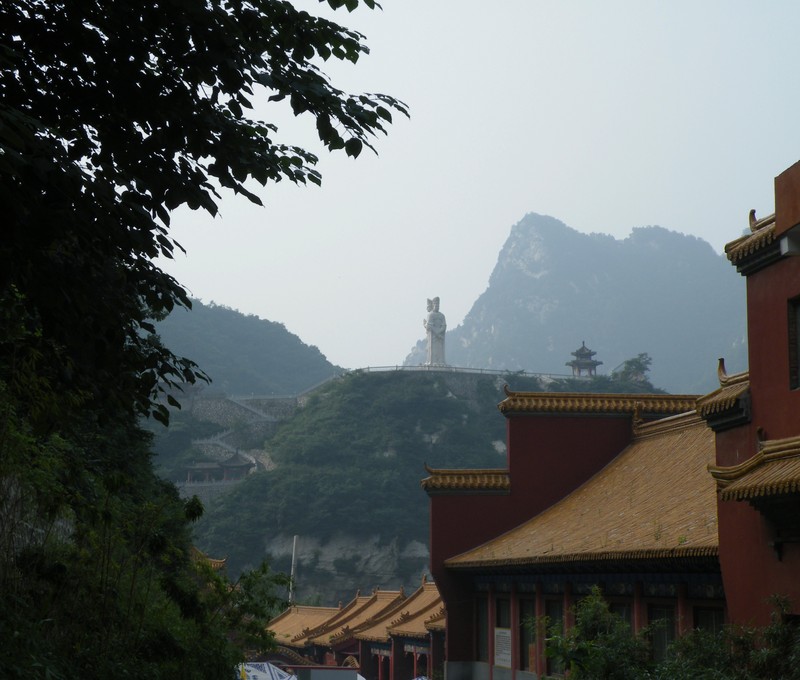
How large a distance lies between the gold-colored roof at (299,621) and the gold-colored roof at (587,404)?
63.7 ft

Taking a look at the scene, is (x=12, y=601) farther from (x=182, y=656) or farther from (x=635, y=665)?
(x=635, y=665)

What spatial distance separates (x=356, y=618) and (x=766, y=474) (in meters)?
31.1

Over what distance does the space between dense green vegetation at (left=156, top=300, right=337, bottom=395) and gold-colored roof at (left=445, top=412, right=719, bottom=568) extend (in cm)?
11917

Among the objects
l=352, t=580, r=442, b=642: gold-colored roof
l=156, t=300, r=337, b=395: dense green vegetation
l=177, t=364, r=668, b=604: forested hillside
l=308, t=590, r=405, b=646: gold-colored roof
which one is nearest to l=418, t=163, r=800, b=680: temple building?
l=352, t=580, r=442, b=642: gold-colored roof

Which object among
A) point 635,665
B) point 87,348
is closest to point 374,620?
point 635,665

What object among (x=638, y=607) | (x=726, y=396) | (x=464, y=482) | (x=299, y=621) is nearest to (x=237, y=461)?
(x=299, y=621)

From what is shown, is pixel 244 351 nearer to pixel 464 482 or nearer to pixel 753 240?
pixel 464 482

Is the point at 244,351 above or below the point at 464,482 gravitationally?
above

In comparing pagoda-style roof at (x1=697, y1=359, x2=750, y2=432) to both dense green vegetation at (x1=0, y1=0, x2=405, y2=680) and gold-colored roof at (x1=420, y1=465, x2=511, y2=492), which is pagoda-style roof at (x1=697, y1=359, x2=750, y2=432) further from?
gold-colored roof at (x1=420, y1=465, x2=511, y2=492)

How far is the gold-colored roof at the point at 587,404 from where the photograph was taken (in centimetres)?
2675

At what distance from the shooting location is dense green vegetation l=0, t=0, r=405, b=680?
24.0 feet

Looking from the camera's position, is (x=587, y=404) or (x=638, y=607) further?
(x=587, y=404)

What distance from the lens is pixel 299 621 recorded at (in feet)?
157

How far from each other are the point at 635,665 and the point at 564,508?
1229cm
